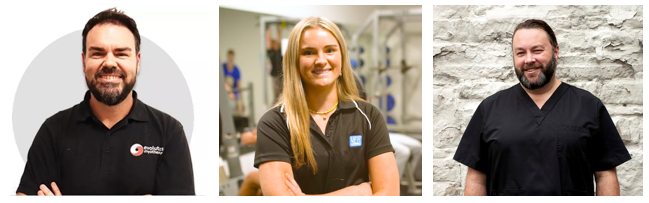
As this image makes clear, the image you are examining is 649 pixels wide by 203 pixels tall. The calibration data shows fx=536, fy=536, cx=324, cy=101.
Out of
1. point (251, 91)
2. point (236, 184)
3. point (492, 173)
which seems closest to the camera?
point (492, 173)

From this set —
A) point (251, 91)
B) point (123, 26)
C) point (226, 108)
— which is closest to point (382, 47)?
point (251, 91)

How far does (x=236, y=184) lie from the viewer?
2748 millimetres

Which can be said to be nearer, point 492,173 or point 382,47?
point 492,173

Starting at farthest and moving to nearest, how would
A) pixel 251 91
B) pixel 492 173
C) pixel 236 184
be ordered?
pixel 251 91 < pixel 236 184 < pixel 492 173

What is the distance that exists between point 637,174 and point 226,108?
2038mm

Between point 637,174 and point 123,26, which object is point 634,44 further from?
point 123,26

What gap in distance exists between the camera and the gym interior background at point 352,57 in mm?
2701

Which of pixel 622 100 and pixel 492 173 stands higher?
pixel 622 100

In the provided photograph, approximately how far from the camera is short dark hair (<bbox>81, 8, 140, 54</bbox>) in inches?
99.8

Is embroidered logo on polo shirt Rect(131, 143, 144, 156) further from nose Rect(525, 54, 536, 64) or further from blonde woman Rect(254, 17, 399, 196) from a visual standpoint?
nose Rect(525, 54, 536, 64)

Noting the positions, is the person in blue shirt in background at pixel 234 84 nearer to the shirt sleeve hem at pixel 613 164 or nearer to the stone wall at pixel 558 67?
the stone wall at pixel 558 67

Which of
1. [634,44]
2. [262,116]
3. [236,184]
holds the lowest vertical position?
[236,184]

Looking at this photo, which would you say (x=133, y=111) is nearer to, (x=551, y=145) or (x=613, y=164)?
(x=551, y=145)

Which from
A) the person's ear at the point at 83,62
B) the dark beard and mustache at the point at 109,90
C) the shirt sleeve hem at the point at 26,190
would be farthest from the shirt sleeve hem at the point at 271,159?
the shirt sleeve hem at the point at 26,190
